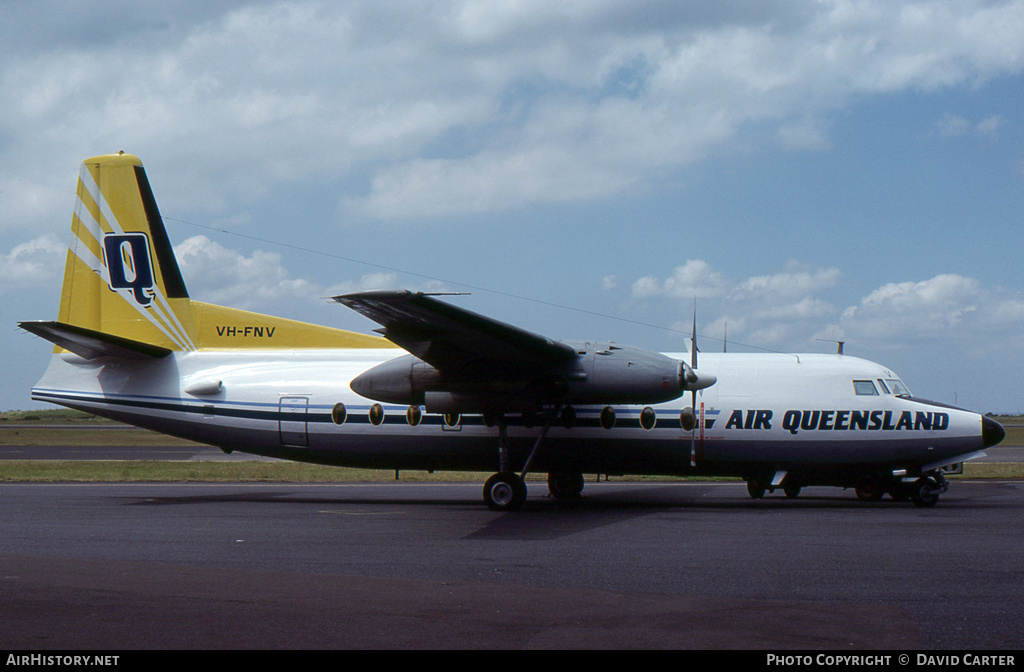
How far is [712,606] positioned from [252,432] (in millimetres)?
13404

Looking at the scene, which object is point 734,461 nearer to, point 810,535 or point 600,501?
point 600,501

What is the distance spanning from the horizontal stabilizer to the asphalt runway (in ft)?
10.8

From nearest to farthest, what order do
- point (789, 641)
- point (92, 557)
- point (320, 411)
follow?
point (789, 641) → point (92, 557) → point (320, 411)

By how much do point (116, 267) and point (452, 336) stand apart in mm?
9625

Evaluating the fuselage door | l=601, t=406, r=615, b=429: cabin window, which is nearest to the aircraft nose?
l=601, t=406, r=615, b=429: cabin window

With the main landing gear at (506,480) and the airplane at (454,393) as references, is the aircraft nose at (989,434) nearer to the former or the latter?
the airplane at (454,393)

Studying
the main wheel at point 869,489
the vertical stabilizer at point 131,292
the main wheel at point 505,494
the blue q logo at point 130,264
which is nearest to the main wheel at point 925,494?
the main wheel at point 869,489

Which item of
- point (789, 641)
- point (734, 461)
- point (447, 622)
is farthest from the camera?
point (734, 461)

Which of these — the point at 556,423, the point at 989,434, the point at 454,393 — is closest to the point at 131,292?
the point at 454,393

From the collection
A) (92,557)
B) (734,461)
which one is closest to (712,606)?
(92,557)

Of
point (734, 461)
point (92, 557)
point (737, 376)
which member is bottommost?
point (92, 557)

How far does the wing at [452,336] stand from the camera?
13.7 metres

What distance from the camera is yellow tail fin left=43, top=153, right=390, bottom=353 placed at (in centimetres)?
2041

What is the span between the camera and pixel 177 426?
63.4ft
